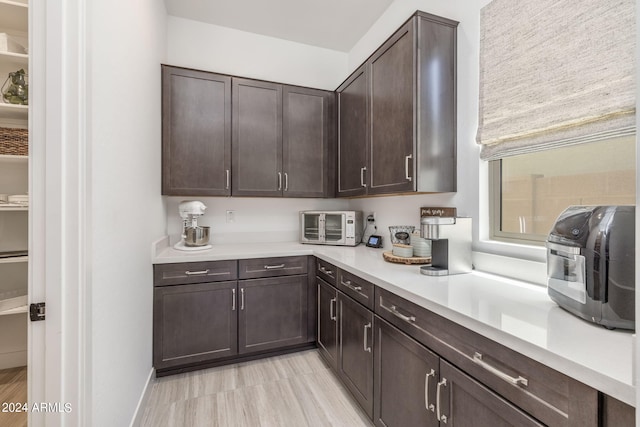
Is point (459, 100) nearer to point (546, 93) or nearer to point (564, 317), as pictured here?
point (546, 93)

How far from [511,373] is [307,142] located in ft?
7.52

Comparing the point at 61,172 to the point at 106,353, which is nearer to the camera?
the point at 61,172

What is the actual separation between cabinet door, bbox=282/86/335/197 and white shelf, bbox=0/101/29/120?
1.74m

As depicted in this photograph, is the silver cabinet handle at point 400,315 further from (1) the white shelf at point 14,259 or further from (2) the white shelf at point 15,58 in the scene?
(2) the white shelf at point 15,58

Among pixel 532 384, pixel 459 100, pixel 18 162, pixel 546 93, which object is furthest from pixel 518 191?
pixel 18 162

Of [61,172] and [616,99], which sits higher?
[616,99]

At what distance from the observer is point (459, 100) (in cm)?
173

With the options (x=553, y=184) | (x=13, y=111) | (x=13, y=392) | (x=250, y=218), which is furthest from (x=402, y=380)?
(x=13, y=111)

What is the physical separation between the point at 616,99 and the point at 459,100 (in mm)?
782

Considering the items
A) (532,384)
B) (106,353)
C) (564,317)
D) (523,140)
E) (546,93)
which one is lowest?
(106,353)

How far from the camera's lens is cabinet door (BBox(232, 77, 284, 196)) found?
247cm

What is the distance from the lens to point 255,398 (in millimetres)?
1858

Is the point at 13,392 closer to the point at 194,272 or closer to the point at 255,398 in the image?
the point at 194,272

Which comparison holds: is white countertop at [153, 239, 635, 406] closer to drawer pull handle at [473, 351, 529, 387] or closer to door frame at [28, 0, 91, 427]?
drawer pull handle at [473, 351, 529, 387]
